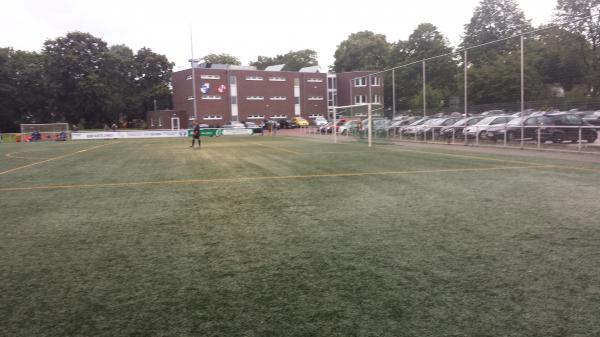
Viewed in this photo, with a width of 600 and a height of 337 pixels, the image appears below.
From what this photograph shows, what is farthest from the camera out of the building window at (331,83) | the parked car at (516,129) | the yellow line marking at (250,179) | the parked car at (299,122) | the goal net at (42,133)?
the building window at (331,83)

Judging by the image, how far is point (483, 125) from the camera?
71.7ft

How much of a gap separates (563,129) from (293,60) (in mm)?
92460

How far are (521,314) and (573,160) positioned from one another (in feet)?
44.3

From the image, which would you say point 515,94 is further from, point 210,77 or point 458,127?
point 210,77

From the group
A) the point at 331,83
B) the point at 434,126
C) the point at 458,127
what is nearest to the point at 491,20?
the point at 331,83

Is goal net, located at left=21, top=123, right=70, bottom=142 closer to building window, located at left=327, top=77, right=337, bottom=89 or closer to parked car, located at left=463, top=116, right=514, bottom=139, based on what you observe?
parked car, located at left=463, top=116, right=514, bottom=139

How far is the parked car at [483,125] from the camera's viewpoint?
21031 millimetres

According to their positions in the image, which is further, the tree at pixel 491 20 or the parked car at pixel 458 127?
the tree at pixel 491 20

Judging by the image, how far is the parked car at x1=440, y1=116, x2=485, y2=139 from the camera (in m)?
23.2

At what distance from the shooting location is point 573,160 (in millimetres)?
14445

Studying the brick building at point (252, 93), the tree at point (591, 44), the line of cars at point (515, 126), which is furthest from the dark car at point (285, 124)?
the tree at point (591, 44)

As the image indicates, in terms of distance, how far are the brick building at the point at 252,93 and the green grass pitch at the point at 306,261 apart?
54.4 metres

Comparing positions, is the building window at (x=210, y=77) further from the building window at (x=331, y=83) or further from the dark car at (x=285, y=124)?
the building window at (x=331, y=83)

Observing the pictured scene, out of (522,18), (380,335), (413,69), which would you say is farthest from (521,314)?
(522,18)
